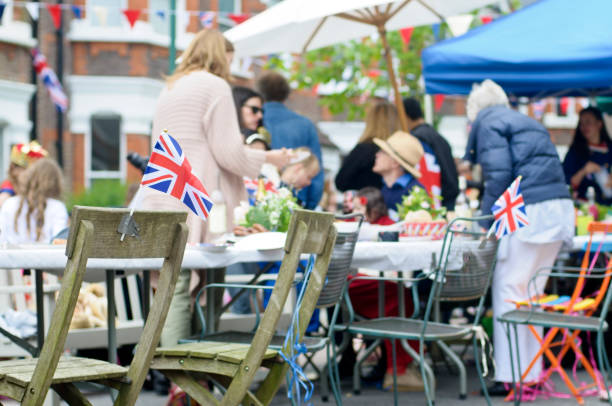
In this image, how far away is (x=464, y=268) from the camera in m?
6.12

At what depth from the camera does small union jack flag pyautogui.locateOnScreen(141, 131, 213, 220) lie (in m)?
4.15

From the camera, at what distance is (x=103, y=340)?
637cm

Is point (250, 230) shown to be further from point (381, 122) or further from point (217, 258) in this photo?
point (381, 122)

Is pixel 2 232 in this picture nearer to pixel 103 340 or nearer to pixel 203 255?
pixel 103 340

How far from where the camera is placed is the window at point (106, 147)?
68.2 ft

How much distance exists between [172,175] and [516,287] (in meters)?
3.22

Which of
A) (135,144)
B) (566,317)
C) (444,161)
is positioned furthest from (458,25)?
(135,144)

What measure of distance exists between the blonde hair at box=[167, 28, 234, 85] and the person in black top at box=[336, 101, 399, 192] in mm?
2026

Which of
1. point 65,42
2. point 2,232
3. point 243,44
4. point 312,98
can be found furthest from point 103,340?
point 312,98

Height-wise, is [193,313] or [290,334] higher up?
[290,334]

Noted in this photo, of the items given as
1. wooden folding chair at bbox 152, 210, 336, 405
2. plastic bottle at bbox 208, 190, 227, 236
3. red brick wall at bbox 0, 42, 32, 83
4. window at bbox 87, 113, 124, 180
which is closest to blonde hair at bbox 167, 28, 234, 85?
plastic bottle at bbox 208, 190, 227, 236

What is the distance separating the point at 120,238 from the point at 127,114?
17.4 metres

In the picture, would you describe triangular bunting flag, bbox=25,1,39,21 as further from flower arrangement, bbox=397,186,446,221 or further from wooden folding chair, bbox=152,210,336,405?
wooden folding chair, bbox=152,210,336,405

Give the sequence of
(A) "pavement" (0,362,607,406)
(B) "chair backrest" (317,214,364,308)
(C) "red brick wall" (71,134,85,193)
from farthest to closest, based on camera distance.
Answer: (C) "red brick wall" (71,134,85,193), (A) "pavement" (0,362,607,406), (B) "chair backrest" (317,214,364,308)
